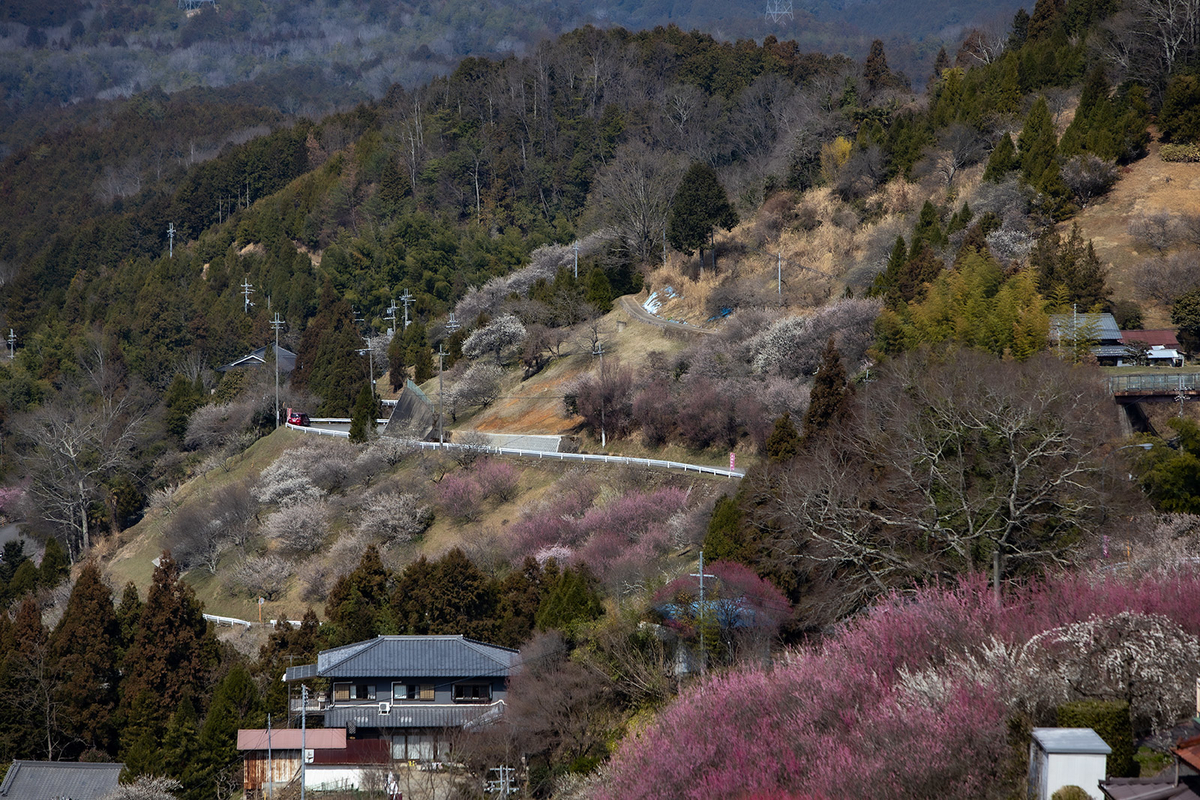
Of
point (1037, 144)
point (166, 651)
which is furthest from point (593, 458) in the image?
point (1037, 144)

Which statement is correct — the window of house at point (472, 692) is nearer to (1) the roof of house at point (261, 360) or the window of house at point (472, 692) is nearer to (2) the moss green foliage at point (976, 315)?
(2) the moss green foliage at point (976, 315)

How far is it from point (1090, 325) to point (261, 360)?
158 feet

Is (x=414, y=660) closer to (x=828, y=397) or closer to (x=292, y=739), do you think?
(x=292, y=739)

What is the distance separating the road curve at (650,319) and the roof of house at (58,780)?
27606mm

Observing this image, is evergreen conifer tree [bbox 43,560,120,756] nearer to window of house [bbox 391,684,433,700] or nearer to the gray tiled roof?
the gray tiled roof

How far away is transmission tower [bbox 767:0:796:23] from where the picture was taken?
18138 centimetres

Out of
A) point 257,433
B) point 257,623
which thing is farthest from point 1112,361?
point 257,433

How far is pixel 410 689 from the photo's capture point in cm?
3006

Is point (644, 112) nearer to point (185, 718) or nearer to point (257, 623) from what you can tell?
point (257, 623)

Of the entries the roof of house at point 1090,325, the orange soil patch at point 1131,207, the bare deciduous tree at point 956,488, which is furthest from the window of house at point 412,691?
the orange soil patch at point 1131,207

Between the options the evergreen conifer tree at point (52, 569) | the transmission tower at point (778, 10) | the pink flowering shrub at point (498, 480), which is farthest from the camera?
the transmission tower at point (778, 10)

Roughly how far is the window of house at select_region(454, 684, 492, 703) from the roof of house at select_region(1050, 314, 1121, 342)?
20125mm

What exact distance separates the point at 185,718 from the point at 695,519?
13.9 meters

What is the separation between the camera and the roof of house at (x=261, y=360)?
7081 cm
